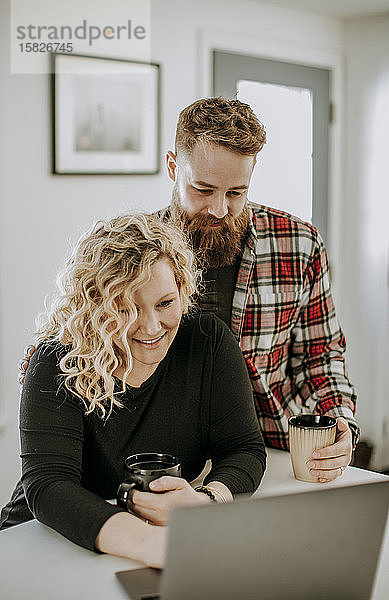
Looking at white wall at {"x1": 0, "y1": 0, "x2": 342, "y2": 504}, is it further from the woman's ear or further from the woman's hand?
the woman's hand

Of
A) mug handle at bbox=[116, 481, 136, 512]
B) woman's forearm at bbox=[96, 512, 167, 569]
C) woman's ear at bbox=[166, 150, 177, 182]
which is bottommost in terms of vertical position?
woman's forearm at bbox=[96, 512, 167, 569]

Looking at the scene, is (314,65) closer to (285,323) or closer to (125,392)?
(285,323)

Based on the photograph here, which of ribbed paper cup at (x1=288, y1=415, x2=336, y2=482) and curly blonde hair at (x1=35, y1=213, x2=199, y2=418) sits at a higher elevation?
curly blonde hair at (x1=35, y1=213, x2=199, y2=418)

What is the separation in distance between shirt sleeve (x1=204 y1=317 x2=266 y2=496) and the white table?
31cm

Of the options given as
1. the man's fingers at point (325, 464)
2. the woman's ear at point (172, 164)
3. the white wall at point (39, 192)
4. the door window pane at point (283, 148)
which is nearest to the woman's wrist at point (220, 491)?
the man's fingers at point (325, 464)

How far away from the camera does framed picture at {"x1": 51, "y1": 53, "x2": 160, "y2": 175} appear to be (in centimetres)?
289

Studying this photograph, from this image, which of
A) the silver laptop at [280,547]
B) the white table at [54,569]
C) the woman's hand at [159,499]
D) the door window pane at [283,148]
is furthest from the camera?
the door window pane at [283,148]

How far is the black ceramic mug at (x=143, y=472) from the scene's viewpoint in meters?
1.18

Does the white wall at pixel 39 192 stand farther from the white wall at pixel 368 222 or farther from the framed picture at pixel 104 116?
the white wall at pixel 368 222

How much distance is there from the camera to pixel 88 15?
9.52 ft

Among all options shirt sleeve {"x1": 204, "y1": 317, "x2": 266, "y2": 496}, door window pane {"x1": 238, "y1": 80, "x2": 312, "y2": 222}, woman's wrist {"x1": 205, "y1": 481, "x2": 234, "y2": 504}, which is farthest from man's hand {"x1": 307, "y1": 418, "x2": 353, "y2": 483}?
A: door window pane {"x1": 238, "y1": 80, "x2": 312, "y2": 222}

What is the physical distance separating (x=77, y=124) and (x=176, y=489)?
2076 mm

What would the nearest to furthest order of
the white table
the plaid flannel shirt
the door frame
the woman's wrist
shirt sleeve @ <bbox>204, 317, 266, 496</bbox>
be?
1. the white table
2. the woman's wrist
3. shirt sleeve @ <bbox>204, 317, 266, 496</bbox>
4. the plaid flannel shirt
5. the door frame

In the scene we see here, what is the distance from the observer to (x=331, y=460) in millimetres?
1463
